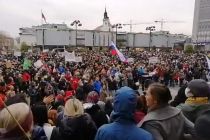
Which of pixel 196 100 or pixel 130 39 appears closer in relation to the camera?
pixel 196 100

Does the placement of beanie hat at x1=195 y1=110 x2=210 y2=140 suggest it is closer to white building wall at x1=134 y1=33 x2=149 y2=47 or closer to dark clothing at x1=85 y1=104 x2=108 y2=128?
dark clothing at x1=85 y1=104 x2=108 y2=128

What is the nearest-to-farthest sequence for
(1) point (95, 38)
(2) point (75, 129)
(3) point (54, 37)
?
(2) point (75, 129)
(3) point (54, 37)
(1) point (95, 38)

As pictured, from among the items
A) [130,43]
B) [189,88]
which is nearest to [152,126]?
[189,88]

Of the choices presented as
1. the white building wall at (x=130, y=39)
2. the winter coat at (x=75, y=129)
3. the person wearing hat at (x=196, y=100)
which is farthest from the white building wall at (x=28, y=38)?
the person wearing hat at (x=196, y=100)

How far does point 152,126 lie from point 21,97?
210cm

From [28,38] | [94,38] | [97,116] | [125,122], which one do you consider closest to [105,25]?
[94,38]

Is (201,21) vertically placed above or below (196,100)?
above

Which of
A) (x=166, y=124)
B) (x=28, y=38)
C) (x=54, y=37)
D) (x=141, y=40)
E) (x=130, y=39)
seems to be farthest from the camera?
(x=28, y=38)

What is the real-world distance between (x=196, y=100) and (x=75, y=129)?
137 centimetres

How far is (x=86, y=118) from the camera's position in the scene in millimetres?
4441

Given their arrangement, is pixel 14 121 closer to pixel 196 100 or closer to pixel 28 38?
pixel 196 100

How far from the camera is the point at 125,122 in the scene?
118 inches

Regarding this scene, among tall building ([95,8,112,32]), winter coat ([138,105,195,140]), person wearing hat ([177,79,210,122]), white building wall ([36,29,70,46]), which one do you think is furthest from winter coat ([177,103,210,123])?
tall building ([95,8,112,32])

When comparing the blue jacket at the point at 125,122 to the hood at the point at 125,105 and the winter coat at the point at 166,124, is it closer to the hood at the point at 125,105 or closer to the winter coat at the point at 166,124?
the hood at the point at 125,105
